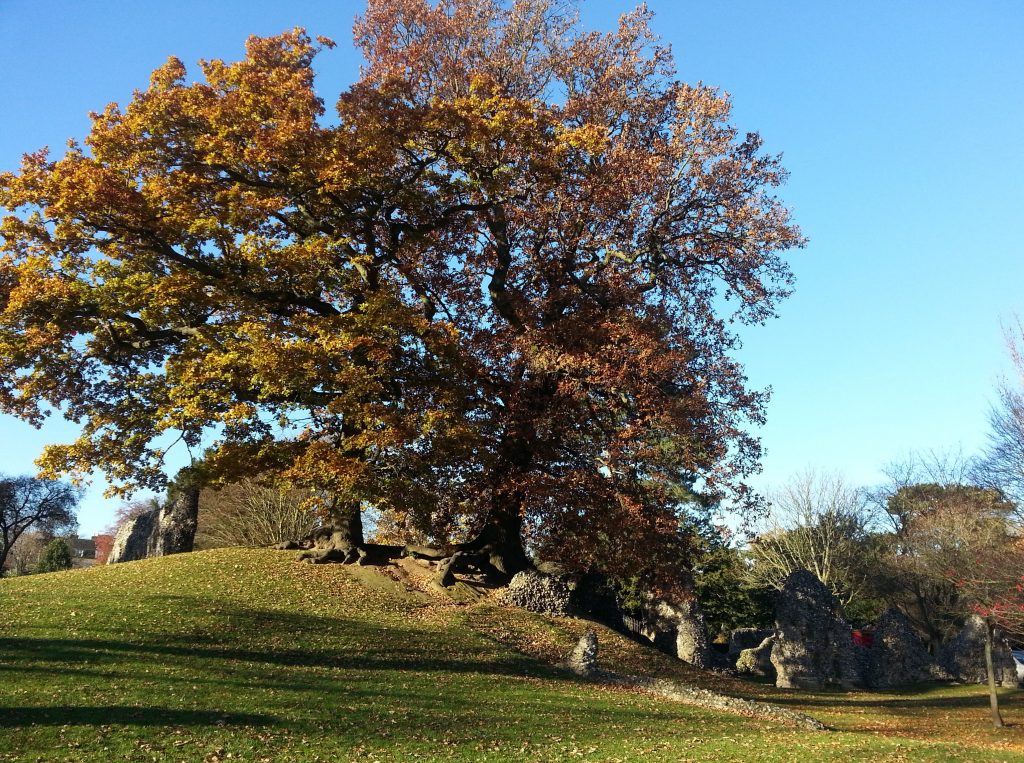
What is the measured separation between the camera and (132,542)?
31.8 m

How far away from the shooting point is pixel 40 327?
19016 mm

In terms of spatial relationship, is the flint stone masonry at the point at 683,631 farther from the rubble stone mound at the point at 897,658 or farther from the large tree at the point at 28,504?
the large tree at the point at 28,504

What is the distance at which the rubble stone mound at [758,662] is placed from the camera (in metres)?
34.2

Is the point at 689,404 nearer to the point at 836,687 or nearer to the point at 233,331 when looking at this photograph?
the point at 233,331

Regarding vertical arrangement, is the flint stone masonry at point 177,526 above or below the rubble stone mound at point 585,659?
above

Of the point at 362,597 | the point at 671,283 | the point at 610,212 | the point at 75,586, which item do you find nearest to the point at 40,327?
the point at 75,586

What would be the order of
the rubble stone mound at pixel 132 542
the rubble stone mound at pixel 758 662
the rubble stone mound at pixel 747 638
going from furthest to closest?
1. the rubble stone mound at pixel 747 638
2. the rubble stone mound at pixel 758 662
3. the rubble stone mound at pixel 132 542

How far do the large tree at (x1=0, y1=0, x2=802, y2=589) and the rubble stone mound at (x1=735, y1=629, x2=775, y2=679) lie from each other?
1651 centimetres

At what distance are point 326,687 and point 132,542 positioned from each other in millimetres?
23370

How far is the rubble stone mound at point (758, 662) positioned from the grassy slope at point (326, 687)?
12.5m

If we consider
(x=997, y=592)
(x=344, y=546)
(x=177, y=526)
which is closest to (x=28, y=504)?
(x=177, y=526)

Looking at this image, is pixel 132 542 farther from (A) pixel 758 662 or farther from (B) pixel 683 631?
(A) pixel 758 662

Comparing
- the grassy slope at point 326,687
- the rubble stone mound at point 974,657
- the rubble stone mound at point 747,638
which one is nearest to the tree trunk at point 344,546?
the grassy slope at point 326,687

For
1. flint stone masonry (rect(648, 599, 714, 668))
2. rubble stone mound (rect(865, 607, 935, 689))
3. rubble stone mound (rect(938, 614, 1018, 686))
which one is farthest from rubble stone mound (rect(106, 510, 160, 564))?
rubble stone mound (rect(938, 614, 1018, 686))
